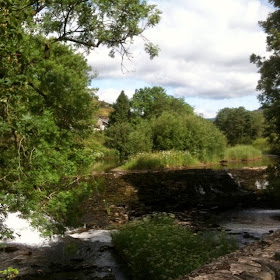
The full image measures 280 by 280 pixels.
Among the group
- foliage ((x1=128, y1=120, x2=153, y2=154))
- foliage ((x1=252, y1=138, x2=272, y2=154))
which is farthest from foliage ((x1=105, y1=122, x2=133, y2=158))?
foliage ((x1=252, y1=138, x2=272, y2=154))

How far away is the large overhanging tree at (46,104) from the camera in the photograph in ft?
14.3

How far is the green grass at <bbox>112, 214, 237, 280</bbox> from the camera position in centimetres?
707

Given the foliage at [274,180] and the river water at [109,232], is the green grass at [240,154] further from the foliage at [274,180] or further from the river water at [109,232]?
the river water at [109,232]

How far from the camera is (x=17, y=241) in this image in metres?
10.5

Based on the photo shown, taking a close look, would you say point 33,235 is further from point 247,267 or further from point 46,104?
point 247,267

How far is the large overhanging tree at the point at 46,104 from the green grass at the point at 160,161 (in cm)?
2223

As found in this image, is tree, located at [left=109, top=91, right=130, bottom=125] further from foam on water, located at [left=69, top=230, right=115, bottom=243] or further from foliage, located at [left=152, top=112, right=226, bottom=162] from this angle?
foam on water, located at [left=69, top=230, right=115, bottom=243]

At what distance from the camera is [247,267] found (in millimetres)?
3521

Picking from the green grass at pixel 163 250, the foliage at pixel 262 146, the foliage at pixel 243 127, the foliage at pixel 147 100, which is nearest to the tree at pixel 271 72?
the green grass at pixel 163 250

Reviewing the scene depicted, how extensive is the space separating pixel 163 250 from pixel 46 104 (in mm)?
4500

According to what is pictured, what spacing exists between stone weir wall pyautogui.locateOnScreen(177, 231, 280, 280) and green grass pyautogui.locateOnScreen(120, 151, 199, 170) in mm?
26824

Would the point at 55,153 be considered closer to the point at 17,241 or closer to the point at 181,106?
the point at 17,241

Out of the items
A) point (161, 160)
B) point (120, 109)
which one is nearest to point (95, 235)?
point (161, 160)

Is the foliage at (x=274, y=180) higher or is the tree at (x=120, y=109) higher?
the tree at (x=120, y=109)
